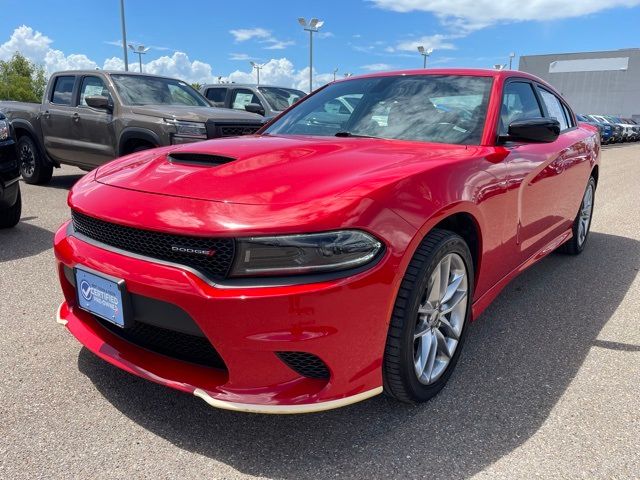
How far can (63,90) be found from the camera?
→ 7.98 m

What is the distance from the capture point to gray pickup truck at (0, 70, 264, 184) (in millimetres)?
6520

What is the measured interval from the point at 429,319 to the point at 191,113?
514cm

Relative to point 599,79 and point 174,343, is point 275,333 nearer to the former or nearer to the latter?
point 174,343

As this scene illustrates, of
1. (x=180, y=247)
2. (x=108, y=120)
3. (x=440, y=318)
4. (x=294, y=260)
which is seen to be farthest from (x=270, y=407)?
(x=108, y=120)

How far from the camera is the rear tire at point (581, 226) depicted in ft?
15.5

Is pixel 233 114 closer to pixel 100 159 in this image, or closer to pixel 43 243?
pixel 100 159

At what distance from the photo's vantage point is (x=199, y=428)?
7.16 ft

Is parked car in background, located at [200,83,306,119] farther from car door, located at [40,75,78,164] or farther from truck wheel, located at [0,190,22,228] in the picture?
truck wheel, located at [0,190,22,228]

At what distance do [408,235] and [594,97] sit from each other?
222 feet

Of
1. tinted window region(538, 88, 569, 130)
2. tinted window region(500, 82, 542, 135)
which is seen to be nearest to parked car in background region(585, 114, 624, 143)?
tinted window region(538, 88, 569, 130)

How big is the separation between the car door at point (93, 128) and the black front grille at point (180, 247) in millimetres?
5407

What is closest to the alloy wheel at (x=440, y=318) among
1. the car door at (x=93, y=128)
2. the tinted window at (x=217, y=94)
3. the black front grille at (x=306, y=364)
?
the black front grille at (x=306, y=364)

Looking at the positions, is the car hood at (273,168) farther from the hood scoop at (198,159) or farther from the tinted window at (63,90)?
the tinted window at (63,90)

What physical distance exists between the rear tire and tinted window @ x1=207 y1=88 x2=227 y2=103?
7.44 meters
